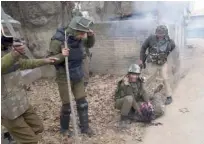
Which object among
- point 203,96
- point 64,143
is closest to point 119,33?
point 203,96

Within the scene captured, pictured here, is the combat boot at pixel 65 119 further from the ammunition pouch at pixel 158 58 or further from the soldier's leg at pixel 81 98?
the ammunition pouch at pixel 158 58

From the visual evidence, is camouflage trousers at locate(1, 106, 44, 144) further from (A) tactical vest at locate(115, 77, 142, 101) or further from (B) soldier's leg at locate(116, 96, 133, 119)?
(A) tactical vest at locate(115, 77, 142, 101)

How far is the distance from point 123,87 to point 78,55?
1.27 m

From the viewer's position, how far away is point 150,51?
7.66 meters

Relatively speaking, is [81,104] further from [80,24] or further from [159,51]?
[159,51]

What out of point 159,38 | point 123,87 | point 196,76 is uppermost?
point 159,38

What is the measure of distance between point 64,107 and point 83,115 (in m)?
0.34


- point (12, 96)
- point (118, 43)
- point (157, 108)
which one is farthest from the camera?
point (118, 43)

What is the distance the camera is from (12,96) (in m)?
4.19

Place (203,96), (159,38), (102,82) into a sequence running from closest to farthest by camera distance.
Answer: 1. (159,38)
2. (203,96)
3. (102,82)

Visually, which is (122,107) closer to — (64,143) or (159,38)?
(64,143)

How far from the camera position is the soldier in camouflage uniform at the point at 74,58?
17.3 feet

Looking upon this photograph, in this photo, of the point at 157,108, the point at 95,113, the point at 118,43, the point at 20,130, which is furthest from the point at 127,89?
the point at 118,43


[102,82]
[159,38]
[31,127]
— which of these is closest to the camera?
[31,127]
